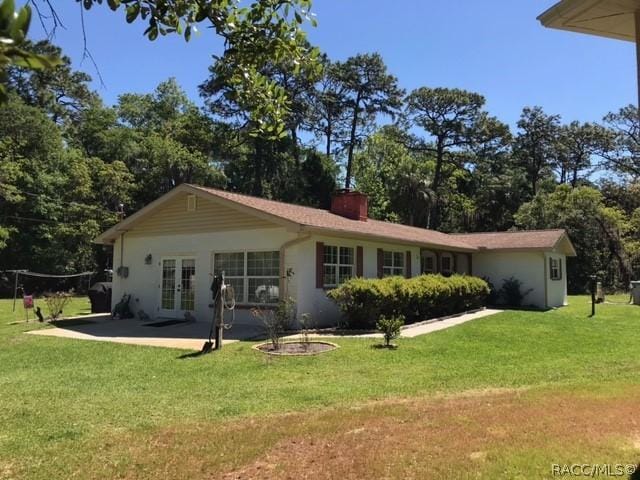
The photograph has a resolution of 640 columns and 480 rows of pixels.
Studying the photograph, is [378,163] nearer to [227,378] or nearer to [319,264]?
[319,264]

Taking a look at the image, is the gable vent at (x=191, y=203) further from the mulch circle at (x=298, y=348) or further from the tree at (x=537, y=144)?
the tree at (x=537, y=144)

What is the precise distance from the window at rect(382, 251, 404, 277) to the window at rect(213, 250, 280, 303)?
15.1 ft

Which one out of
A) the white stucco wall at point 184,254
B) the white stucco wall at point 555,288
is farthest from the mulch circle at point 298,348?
the white stucco wall at point 555,288

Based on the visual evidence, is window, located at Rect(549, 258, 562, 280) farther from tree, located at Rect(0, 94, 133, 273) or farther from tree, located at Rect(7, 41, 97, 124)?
tree, located at Rect(7, 41, 97, 124)

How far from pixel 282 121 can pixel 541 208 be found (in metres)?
36.3

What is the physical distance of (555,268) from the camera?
23.6 meters

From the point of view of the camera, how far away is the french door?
642 inches

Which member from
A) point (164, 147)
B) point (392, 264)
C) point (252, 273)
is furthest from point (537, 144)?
point (252, 273)

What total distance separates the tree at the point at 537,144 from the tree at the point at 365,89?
12593 millimetres

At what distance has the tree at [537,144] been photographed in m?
48.5

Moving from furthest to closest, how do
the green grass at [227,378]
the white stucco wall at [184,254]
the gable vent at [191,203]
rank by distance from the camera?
the gable vent at [191,203] → the white stucco wall at [184,254] → the green grass at [227,378]

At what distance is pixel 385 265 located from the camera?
18.2 metres

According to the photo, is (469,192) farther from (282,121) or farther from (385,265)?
(282,121)

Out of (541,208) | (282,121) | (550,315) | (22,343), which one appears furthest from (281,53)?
(541,208)
